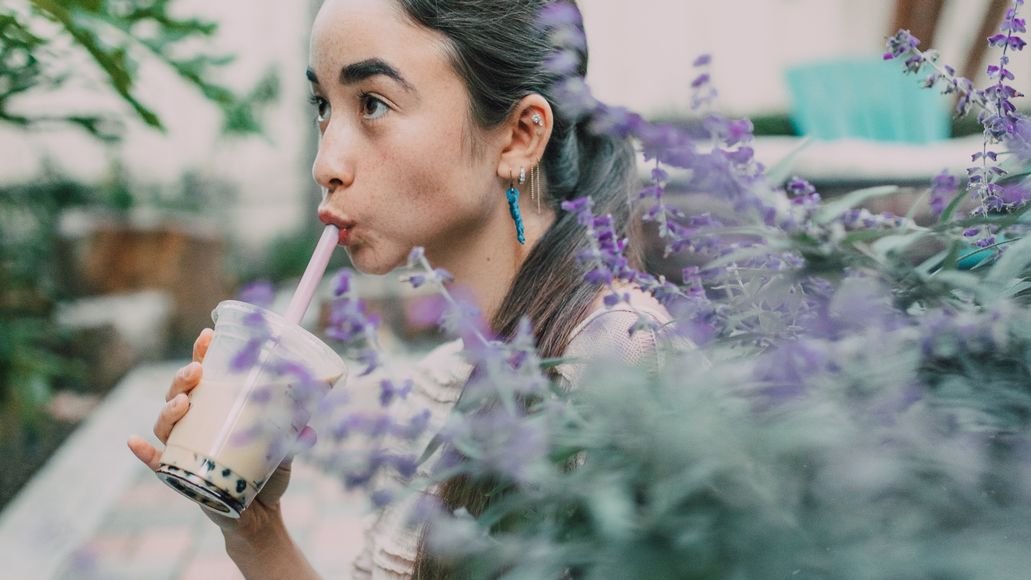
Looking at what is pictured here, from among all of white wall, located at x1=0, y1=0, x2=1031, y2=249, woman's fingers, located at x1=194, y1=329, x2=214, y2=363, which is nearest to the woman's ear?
woman's fingers, located at x1=194, y1=329, x2=214, y2=363

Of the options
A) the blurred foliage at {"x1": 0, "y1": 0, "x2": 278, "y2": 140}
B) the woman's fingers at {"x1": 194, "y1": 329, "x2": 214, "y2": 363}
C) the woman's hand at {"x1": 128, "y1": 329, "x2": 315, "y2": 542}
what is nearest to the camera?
the woman's hand at {"x1": 128, "y1": 329, "x2": 315, "y2": 542}

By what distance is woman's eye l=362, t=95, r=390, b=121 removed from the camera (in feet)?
Answer: 4.09

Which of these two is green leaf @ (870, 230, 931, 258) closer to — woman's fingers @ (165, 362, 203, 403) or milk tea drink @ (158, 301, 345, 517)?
milk tea drink @ (158, 301, 345, 517)

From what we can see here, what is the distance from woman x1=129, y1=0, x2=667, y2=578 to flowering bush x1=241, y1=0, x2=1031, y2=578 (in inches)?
20.3

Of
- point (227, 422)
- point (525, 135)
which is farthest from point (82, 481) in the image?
point (227, 422)

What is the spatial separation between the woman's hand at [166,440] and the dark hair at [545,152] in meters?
0.22

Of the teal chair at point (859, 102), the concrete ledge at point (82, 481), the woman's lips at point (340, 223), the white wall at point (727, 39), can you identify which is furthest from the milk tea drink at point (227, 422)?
the white wall at point (727, 39)

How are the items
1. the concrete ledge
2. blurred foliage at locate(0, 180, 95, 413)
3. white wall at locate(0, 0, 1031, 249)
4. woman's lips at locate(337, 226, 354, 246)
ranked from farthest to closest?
white wall at locate(0, 0, 1031, 249), blurred foliage at locate(0, 180, 95, 413), the concrete ledge, woman's lips at locate(337, 226, 354, 246)

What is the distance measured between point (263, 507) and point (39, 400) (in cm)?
202

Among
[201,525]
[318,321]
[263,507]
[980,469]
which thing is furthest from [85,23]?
[318,321]

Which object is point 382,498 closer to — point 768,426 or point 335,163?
point 768,426

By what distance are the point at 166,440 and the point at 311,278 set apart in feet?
0.72

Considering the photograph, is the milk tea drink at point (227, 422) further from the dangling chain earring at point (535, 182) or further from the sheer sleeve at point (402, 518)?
the dangling chain earring at point (535, 182)

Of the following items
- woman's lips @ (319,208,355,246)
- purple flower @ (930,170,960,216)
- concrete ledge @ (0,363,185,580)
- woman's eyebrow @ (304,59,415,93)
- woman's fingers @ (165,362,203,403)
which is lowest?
concrete ledge @ (0,363,185,580)
